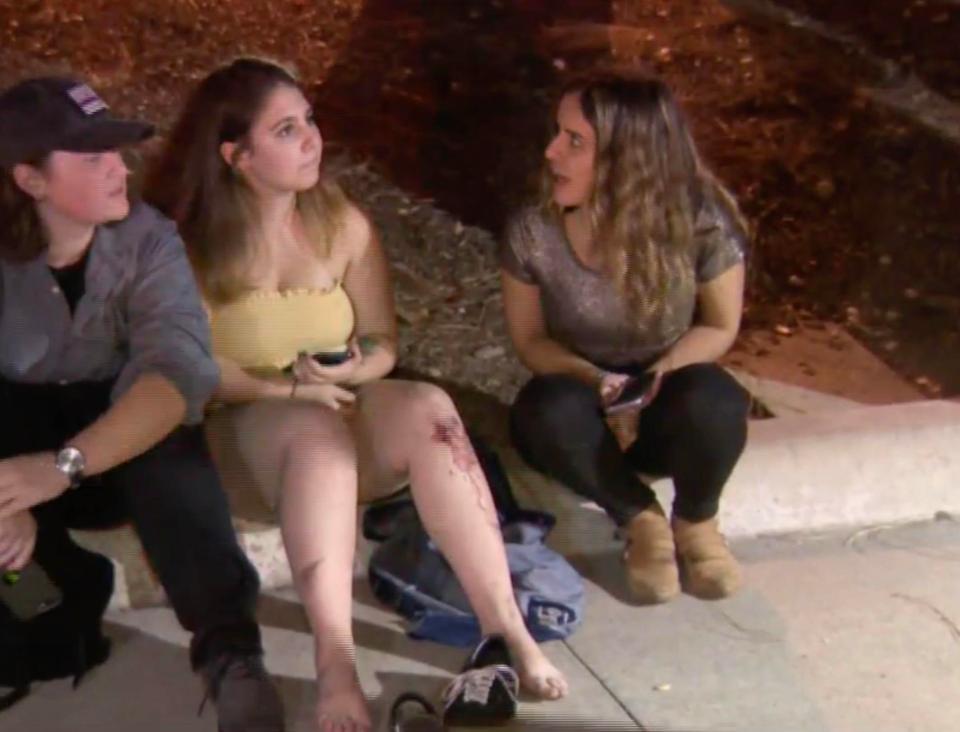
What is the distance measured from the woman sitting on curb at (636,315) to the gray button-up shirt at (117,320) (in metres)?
0.75

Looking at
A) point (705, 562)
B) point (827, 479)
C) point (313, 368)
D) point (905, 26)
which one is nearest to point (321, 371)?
point (313, 368)

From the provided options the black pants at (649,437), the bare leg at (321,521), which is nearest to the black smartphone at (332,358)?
the bare leg at (321,521)

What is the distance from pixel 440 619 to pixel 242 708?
0.50m

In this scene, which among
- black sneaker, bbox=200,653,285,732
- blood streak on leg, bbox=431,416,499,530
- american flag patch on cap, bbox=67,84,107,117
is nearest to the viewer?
black sneaker, bbox=200,653,285,732

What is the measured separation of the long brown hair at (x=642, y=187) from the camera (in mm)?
3016

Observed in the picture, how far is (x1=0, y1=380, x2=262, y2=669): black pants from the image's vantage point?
8.52 feet

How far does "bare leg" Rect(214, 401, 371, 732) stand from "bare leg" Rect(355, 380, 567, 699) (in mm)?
110

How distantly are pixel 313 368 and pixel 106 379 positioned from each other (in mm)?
417

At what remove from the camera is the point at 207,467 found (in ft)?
8.93

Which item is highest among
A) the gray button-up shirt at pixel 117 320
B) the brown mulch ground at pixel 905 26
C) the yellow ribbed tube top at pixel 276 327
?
the gray button-up shirt at pixel 117 320

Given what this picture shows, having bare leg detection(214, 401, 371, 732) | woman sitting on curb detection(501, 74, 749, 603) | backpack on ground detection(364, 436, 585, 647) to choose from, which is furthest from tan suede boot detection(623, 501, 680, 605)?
bare leg detection(214, 401, 371, 732)

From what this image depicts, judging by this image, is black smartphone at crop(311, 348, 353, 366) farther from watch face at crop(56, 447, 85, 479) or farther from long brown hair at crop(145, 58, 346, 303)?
watch face at crop(56, 447, 85, 479)

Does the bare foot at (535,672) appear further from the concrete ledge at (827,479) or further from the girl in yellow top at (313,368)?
Answer: the concrete ledge at (827,479)

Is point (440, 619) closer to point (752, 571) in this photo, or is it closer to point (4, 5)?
point (752, 571)
